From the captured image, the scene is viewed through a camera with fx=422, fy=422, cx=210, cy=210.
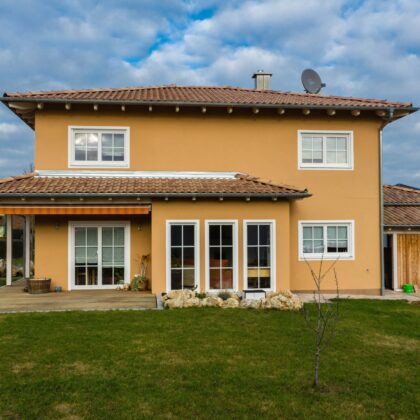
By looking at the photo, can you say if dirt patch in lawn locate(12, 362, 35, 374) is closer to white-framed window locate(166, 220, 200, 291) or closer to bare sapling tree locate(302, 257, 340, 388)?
bare sapling tree locate(302, 257, 340, 388)

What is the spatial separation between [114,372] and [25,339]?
3.89m

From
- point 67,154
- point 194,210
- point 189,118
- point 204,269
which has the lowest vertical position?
point 204,269

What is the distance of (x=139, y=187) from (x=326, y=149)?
10.0m

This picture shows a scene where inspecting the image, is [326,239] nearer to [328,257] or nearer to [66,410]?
[328,257]

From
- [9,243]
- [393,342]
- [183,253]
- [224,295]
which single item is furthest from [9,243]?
[393,342]

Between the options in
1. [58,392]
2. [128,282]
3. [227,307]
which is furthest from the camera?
[128,282]

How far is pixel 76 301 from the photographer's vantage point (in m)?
17.1

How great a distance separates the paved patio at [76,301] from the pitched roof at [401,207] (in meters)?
13.4

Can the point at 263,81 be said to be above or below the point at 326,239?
above

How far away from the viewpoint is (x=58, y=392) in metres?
8.31

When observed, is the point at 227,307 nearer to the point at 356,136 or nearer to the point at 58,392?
the point at 58,392

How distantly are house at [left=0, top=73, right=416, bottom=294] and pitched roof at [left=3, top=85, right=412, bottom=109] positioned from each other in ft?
0.35

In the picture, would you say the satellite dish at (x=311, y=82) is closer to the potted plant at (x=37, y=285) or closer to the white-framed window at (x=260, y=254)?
the white-framed window at (x=260, y=254)

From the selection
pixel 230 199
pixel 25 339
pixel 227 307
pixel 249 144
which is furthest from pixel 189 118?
pixel 25 339
